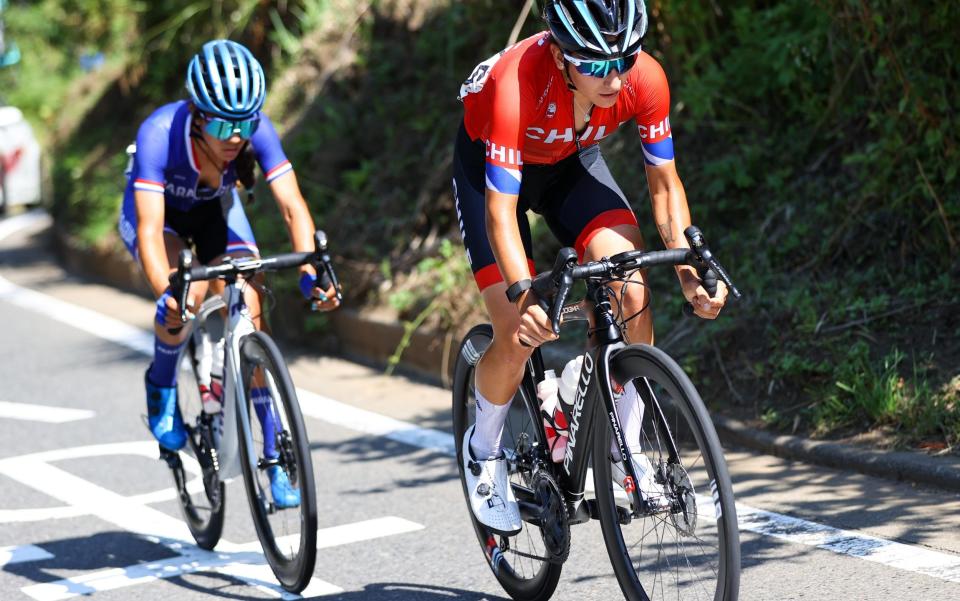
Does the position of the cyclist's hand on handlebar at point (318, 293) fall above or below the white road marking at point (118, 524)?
above

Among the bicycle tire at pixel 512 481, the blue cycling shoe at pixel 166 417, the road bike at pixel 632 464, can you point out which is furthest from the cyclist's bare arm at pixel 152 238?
the road bike at pixel 632 464

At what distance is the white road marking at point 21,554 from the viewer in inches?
218

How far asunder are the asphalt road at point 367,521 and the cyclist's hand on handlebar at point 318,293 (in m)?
1.08

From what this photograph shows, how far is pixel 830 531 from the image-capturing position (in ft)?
16.7

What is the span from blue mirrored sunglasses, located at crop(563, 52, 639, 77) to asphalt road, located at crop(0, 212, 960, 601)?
1.89 m

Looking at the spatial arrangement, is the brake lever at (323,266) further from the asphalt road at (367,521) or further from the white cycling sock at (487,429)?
the asphalt road at (367,521)

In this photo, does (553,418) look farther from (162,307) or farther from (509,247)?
(162,307)

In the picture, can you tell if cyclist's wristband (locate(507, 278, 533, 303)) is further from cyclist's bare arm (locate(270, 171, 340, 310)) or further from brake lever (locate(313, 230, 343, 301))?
cyclist's bare arm (locate(270, 171, 340, 310))

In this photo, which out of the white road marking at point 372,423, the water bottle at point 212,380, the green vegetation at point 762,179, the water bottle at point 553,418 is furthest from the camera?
the white road marking at point 372,423

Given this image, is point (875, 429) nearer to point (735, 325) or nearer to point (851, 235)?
point (735, 325)

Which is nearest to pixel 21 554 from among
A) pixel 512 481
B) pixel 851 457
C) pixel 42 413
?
pixel 512 481

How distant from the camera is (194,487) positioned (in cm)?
→ 582

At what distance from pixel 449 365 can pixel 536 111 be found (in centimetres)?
430

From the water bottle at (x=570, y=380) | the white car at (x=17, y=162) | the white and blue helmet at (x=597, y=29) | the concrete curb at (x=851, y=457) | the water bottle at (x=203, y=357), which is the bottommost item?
the concrete curb at (x=851, y=457)
